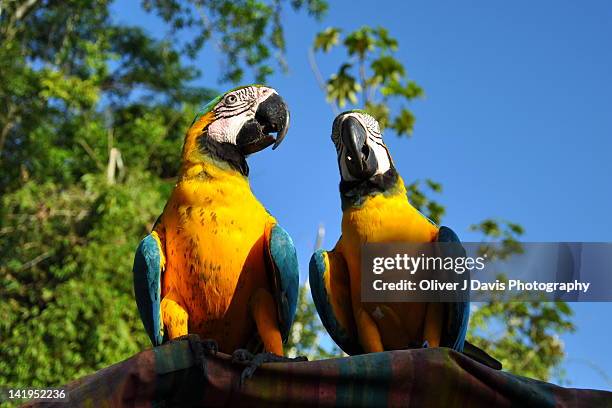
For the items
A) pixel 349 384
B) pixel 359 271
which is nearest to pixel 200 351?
pixel 349 384

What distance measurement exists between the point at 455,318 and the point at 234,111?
1164mm

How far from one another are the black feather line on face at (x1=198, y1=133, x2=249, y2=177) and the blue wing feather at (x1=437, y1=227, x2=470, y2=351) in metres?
0.80

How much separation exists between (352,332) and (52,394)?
148 cm

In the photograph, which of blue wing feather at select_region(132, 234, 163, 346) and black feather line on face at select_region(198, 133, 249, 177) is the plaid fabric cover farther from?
black feather line on face at select_region(198, 133, 249, 177)

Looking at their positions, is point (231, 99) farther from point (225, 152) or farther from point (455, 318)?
point (455, 318)

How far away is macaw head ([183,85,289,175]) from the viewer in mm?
2852

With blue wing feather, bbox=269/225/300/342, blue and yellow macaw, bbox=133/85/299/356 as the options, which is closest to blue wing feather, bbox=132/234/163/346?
blue and yellow macaw, bbox=133/85/299/356

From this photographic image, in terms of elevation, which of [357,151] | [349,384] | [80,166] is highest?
[80,166]

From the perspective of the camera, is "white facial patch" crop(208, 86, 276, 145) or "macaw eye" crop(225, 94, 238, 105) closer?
"white facial patch" crop(208, 86, 276, 145)

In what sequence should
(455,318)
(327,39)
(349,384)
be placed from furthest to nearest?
(327,39) < (455,318) < (349,384)

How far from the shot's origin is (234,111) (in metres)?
2.95

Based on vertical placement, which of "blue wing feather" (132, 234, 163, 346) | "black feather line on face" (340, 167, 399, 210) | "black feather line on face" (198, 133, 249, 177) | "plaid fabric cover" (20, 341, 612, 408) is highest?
"black feather line on face" (198, 133, 249, 177)

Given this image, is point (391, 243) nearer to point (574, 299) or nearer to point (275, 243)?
point (275, 243)

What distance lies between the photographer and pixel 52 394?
4.82 feet
